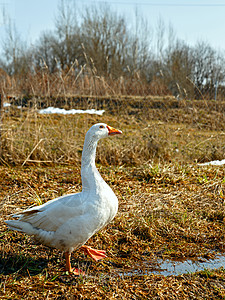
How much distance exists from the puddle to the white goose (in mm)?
609

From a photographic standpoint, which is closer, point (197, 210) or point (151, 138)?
point (197, 210)

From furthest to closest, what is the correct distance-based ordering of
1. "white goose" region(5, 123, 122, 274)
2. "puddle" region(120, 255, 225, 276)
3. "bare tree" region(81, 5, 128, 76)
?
"bare tree" region(81, 5, 128, 76), "puddle" region(120, 255, 225, 276), "white goose" region(5, 123, 122, 274)

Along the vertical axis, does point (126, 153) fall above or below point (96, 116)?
below

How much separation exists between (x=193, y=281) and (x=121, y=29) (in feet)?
117

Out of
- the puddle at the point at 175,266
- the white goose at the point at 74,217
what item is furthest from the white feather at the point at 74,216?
the puddle at the point at 175,266

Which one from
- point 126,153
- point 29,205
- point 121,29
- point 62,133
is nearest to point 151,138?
point 126,153

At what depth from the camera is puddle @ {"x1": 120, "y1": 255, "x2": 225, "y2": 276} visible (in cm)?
264

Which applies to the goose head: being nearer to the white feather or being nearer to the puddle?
the white feather

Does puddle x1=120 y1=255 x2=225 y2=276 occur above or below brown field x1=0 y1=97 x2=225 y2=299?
below

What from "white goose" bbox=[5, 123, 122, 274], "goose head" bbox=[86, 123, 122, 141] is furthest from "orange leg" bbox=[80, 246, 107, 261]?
"goose head" bbox=[86, 123, 122, 141]

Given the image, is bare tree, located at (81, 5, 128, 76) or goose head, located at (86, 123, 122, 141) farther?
bare tree, located at (81, 5, 128, 76)

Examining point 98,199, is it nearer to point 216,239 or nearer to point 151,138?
point 216,239

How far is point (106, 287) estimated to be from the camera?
7.57 ft

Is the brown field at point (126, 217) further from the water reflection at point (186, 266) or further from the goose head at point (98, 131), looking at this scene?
the goose head at point (98, 131)
